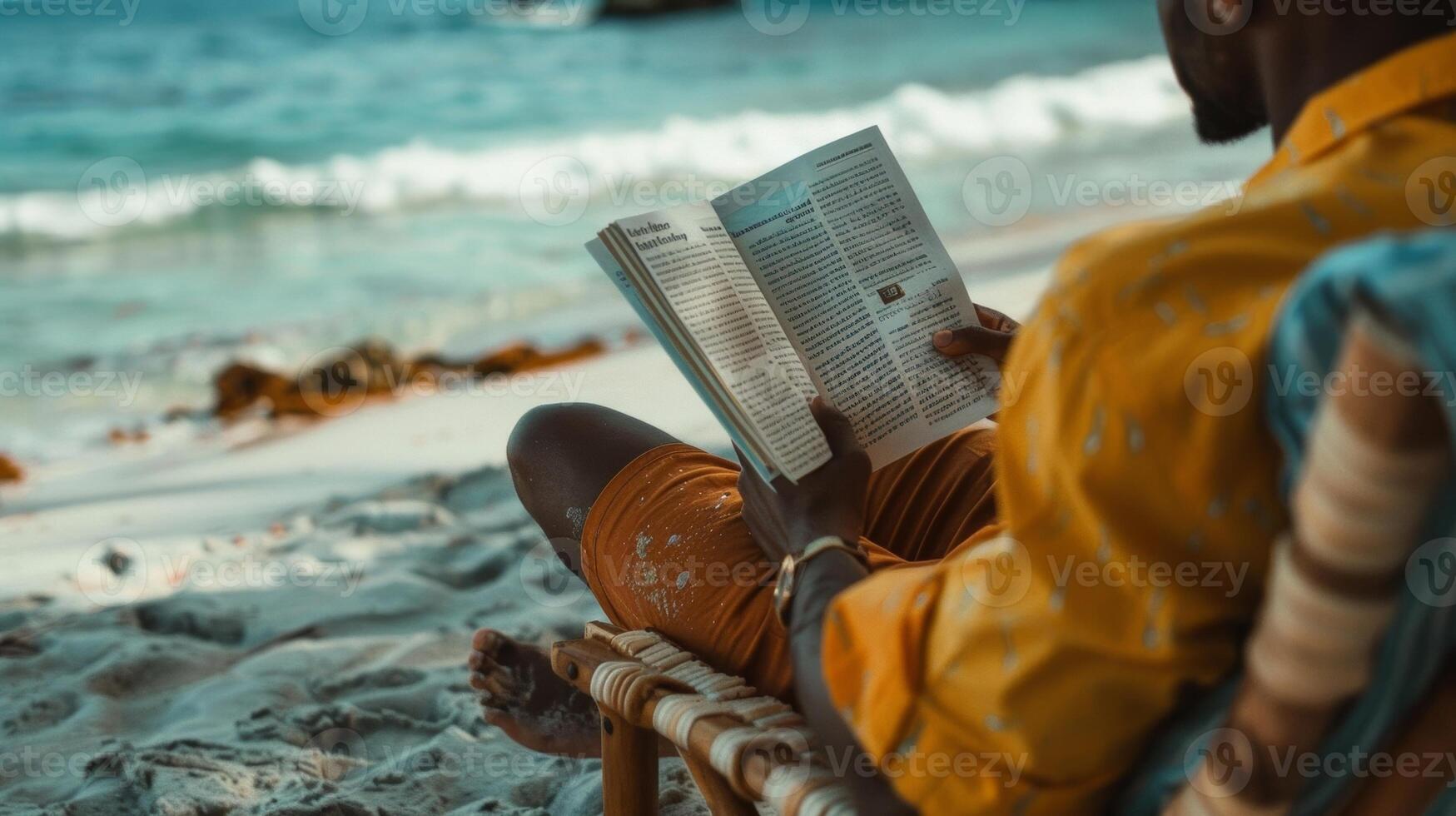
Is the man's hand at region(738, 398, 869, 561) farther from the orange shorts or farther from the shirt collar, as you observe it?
the shirt collar

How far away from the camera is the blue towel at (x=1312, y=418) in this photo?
608 mm

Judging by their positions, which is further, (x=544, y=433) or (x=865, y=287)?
(x=544, y=433)

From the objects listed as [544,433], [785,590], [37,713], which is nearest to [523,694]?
[544,433]

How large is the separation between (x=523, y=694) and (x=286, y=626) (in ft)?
2.38

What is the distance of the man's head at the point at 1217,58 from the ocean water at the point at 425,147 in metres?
3.68

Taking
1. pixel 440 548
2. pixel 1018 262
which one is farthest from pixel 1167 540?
pixel 1018 262

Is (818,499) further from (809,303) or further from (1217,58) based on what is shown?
(1217,58)

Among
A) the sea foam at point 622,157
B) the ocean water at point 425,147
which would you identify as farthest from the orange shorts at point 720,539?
the sea foam at point 622,157

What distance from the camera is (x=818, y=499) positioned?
1.16m

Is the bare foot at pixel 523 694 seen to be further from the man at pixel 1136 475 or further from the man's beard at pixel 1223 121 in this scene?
the man's beard at pixel 1223 121

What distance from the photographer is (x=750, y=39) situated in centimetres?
1313

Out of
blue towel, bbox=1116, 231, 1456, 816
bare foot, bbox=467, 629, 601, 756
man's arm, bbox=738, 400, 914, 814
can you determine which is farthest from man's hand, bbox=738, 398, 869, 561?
bare foot, bbox=467, 629, 601, 756

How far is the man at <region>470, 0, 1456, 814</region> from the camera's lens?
754 mm

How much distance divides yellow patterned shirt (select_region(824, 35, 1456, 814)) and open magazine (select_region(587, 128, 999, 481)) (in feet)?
1.13
